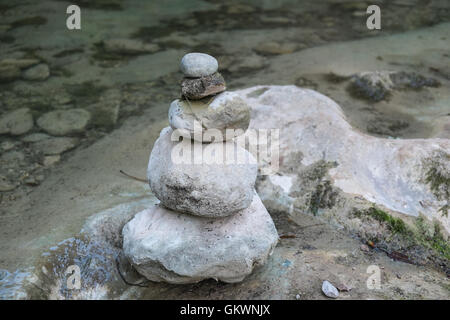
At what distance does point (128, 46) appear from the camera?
7371 millimetres

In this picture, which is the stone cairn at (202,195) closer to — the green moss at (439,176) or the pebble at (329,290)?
the pebble at (329,290)

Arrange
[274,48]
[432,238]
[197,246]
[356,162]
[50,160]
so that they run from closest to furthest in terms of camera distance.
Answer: [197,246]
[432,238]
[356,162]
[50,160]
[274,48]

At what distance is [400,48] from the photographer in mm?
6938

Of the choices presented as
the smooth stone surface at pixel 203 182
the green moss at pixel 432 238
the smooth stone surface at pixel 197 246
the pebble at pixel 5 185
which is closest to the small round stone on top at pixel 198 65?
the smooth stone surface at pixel 203 182

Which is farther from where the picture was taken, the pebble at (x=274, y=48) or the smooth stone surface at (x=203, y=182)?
the pebble at (x=274, y=48)

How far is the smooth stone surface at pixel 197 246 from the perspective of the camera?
107 inches

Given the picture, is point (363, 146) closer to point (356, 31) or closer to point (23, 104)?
point (23, 104)

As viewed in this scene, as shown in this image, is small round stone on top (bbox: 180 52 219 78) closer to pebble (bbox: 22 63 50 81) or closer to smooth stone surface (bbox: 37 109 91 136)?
smooth stone surface (bbox: 37 109 91 136)

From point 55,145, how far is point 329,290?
337 centimetres

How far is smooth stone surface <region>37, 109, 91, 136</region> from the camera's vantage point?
508cm

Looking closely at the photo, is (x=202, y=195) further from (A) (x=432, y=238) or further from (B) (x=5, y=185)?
(B) (x=5, y=185)

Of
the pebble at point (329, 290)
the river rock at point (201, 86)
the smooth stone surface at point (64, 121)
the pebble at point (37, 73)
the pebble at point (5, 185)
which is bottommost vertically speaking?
the pebble at point (329, 290)

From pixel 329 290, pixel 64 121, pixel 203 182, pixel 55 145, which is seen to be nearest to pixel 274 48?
pixel 64 121

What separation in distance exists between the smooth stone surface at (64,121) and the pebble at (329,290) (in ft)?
11.4
